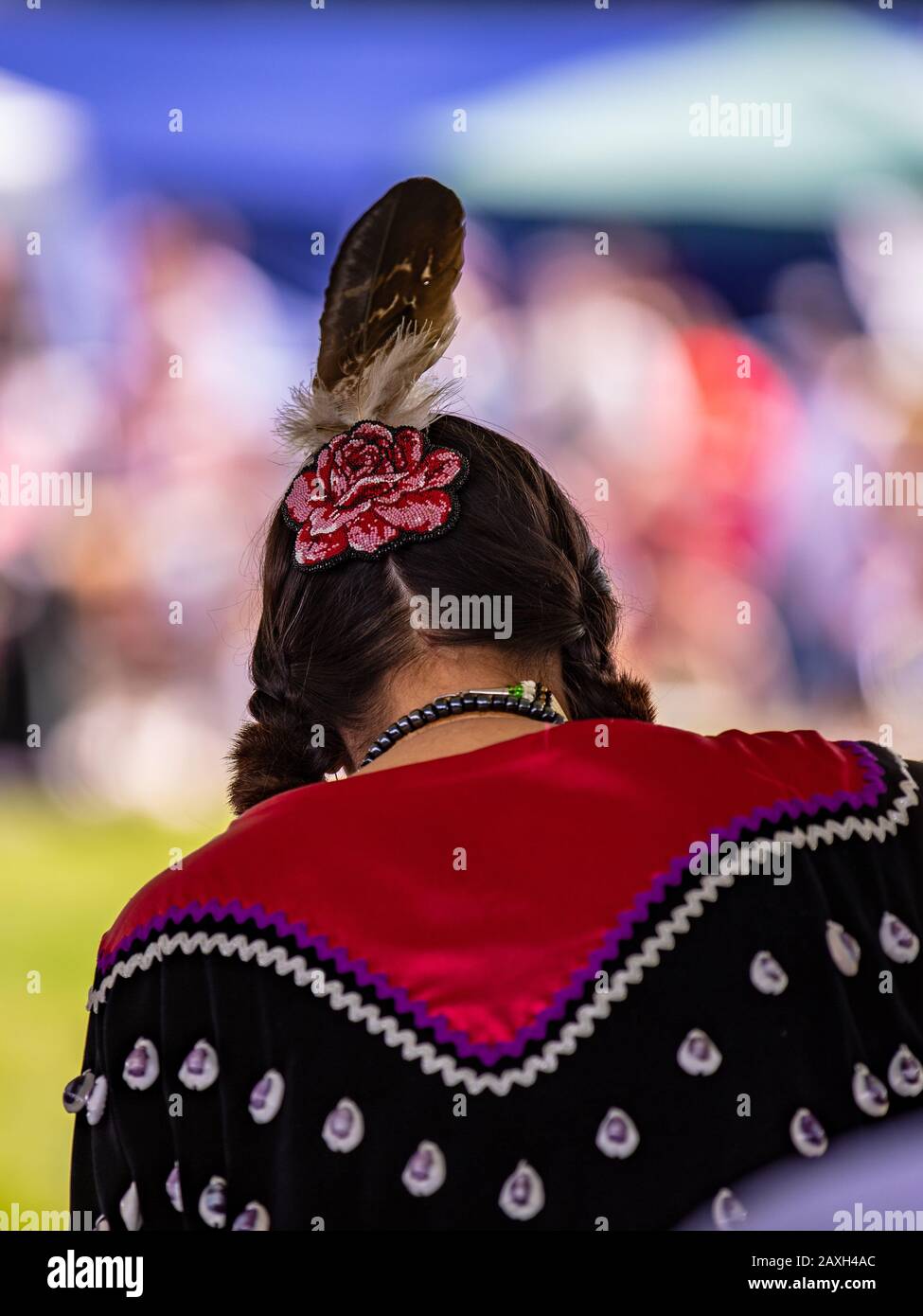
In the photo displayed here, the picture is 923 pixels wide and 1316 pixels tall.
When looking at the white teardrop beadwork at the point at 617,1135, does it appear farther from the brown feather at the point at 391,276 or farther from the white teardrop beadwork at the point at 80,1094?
the brown feather at the point at 391,276

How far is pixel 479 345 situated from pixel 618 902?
86.0 inches

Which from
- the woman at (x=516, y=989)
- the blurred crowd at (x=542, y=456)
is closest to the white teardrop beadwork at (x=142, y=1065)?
the woman at (x=516, y=989)

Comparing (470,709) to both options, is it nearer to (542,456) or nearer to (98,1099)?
(98,1099)

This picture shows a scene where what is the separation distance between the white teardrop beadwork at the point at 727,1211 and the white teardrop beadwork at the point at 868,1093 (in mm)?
97

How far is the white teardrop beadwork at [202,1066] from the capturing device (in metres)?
0.85

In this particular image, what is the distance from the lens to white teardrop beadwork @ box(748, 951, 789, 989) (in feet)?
2.69

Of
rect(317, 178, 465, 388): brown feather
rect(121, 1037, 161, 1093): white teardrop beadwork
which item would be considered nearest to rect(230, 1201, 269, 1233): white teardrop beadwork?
rect(121, 1037, 161, 1093): white teardrop beadwork

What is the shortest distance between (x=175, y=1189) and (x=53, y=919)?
1933 millimetres

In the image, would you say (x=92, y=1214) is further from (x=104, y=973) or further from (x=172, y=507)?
(x=172, y=507)

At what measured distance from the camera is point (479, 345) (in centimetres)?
285

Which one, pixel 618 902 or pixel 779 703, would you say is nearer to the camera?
pixel 618 902

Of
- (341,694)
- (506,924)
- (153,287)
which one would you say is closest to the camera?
(506,924)
